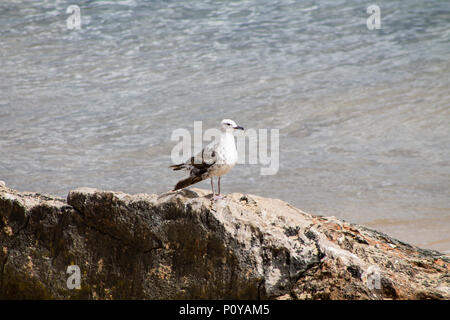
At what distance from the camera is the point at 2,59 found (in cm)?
1209

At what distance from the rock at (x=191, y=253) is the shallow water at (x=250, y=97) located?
2220mm

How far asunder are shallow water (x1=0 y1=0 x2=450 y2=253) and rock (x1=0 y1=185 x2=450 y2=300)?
222 cm

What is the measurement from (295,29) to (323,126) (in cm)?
406

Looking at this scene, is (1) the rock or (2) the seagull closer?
(1) the rock

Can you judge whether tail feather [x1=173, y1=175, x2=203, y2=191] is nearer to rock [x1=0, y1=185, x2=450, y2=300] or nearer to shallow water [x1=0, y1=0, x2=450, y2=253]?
rock [x1=0, y1=185, x2=450, y2=300]

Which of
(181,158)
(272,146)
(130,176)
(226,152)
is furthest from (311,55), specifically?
(226,152)

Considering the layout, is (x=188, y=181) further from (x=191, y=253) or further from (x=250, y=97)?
(x=250, y=97)

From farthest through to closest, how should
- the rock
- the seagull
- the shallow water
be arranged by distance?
the shallow water → the seagull → the rock

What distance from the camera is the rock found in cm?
335

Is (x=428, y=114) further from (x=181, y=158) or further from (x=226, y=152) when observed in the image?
(x=226, y=152)

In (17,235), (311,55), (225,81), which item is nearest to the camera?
(17,235)

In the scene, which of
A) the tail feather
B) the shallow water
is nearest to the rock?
the tail feather

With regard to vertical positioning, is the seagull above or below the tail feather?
above

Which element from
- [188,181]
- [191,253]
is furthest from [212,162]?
[191,253]
